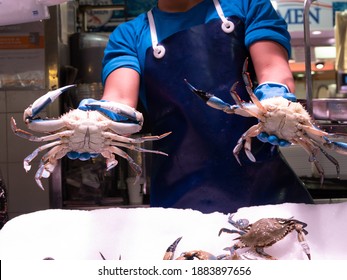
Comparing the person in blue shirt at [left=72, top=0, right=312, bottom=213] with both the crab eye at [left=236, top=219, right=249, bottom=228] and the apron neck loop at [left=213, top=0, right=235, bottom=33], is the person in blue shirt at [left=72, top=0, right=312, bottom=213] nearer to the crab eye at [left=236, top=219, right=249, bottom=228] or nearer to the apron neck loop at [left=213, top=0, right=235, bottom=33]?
the apron neck loop at [left=213, top=0, right=235, bottom=33]

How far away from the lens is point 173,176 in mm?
1894

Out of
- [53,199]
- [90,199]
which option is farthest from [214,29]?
[90,199]

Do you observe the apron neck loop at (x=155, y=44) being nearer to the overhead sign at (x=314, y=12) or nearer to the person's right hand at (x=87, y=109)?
the person's right hand at (x=87, y=109)

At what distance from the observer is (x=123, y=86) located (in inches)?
70.5

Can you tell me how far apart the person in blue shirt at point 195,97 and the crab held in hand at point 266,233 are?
45 centimetres

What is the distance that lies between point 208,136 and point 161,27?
16.6 inches

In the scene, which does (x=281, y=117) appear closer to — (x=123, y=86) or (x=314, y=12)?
(x=123, y=86)

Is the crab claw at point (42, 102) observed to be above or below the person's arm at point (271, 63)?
below

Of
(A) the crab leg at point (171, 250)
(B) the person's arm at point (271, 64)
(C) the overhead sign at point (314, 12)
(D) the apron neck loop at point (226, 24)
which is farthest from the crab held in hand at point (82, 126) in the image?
(C) the overhead sign at point (314, 12)

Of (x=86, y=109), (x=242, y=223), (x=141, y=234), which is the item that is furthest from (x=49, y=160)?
(x=242, y=223)

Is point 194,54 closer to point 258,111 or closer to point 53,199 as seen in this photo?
point 258,111

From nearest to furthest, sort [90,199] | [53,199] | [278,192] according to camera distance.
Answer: [278,192]
[53,199]
[90,199]

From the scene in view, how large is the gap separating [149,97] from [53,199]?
1.42m

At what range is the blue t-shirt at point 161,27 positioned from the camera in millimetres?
1810
